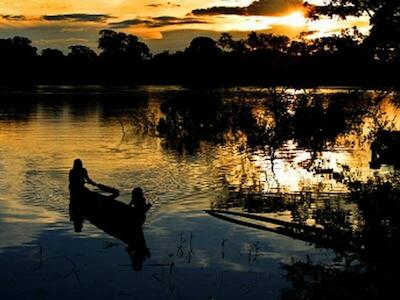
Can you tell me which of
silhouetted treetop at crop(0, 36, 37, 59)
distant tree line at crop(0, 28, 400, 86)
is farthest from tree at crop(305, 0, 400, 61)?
silhouetted treetop at crop(0, 36, 37, 59)

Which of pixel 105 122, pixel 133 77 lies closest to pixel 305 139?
pixel 105 122

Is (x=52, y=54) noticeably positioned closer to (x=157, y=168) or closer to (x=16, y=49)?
(x=16, y=49)

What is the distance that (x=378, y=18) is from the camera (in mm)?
26938

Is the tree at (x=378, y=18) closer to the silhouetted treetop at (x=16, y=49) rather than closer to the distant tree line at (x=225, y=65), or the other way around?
the distant tree line at (x=225, y=65)

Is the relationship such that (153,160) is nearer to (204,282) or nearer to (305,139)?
(305,139)

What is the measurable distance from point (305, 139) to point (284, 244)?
19.9m

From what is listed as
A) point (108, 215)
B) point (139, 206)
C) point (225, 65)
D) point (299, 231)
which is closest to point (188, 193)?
point (108, 215)

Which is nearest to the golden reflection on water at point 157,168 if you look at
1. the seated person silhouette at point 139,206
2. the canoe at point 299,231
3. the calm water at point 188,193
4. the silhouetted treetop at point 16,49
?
the calm water at point 188,193

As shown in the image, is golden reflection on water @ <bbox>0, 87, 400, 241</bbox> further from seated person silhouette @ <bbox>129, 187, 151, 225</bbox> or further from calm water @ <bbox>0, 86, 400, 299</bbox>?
seated person silhouette @ <bbox>129, 187, 151, 225</bbox>

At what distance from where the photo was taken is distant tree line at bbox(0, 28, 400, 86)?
94.7 ft

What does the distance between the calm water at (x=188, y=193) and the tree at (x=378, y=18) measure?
7.94 ft

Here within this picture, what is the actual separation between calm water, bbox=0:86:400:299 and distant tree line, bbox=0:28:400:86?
59.5 inches

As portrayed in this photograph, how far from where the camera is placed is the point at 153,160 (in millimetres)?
43219

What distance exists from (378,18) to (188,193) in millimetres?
11772
